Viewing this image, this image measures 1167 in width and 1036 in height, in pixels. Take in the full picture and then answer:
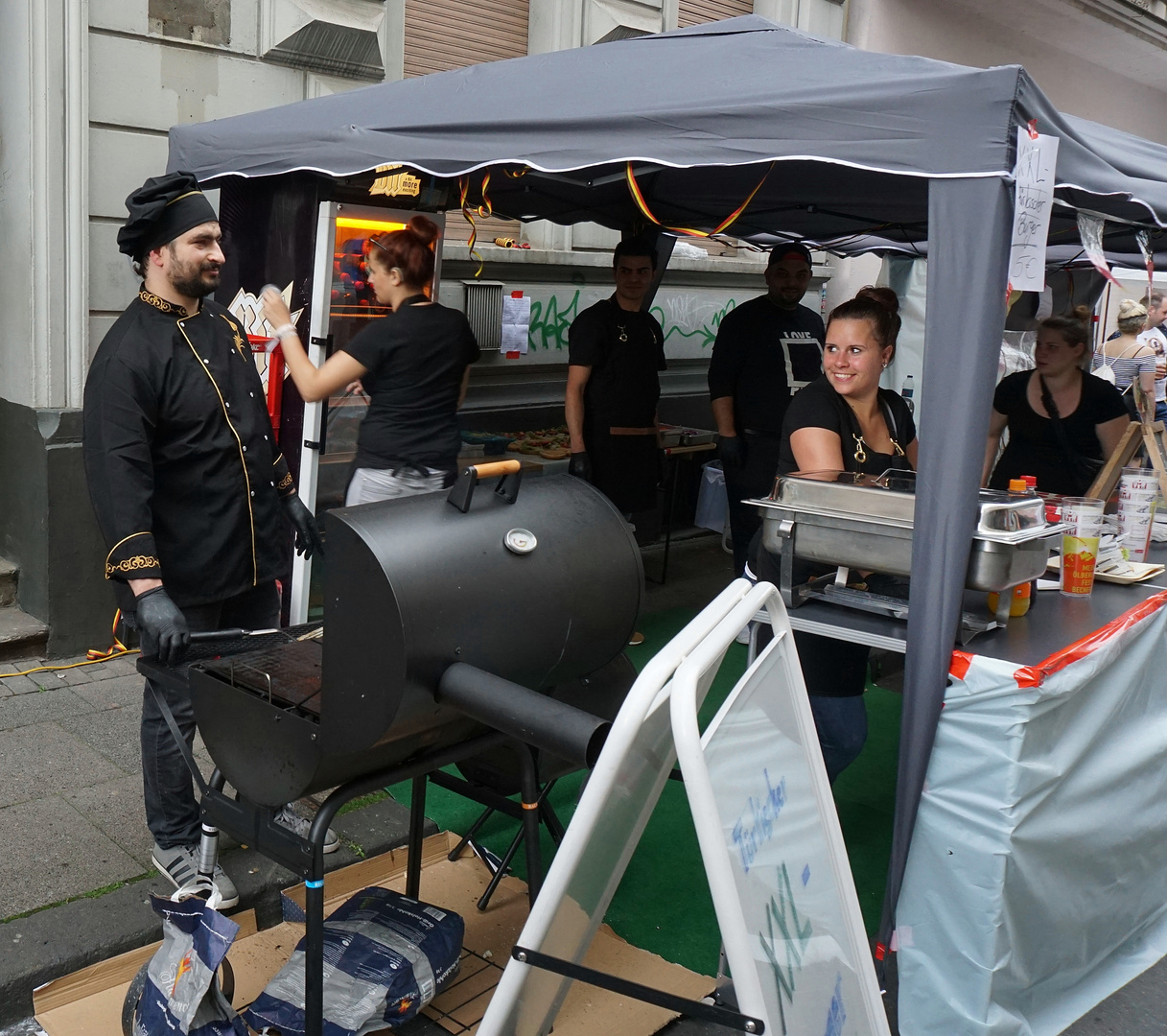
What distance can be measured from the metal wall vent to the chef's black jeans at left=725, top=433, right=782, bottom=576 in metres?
1.84

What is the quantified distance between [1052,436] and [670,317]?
12.6ft

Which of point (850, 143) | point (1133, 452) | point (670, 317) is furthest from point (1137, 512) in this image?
point (670, 317)

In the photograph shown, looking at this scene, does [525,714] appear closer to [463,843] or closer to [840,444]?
[840,444]

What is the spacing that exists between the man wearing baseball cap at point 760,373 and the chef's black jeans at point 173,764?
119 inches

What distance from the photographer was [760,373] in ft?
18.3

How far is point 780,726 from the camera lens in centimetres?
198

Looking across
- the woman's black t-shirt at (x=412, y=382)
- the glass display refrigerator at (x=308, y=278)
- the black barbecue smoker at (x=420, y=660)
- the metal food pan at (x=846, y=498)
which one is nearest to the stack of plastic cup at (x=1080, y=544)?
the metal food pan at (x=846, y=498)

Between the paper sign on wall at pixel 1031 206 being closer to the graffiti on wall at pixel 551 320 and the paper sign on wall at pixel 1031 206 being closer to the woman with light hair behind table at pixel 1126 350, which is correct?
the graffiti on wall at pixel 551 320

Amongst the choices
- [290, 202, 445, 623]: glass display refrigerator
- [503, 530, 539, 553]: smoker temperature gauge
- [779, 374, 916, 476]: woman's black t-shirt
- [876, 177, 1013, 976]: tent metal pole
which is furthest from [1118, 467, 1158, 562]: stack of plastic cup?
[290, 202, 445, 623]: glass display refrigerator

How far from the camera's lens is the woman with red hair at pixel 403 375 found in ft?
13.8

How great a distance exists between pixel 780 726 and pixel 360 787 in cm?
86

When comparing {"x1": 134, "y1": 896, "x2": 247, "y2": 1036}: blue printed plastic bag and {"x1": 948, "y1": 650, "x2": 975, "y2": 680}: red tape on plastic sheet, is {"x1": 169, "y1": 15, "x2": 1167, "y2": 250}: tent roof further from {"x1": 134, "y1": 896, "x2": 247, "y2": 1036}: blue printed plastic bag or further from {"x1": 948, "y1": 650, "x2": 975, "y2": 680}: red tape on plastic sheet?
{"x1": 134, "y1": 896, "x2": 247, "y2": 1036}: blue printed plastic bag

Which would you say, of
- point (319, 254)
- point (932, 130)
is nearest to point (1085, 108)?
point (319, 254)

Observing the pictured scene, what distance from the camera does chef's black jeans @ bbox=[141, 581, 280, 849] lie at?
9.92 ft
